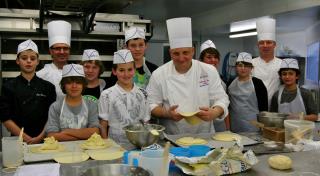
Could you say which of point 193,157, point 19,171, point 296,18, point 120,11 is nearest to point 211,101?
point 193,157

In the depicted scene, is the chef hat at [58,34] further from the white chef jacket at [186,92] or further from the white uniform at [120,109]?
the white chef jacket at [186,92]

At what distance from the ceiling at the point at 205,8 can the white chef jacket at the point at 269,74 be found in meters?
1.67

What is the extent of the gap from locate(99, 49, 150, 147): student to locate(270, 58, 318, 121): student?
3.94ft

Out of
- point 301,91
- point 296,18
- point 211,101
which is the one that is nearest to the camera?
point 211,101

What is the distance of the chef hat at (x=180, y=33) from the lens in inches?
83.4

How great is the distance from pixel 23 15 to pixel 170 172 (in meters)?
2.77

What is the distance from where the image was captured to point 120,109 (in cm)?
208

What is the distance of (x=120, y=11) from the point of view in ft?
15.0

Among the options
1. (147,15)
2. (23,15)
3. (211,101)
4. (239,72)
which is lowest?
(211,101)

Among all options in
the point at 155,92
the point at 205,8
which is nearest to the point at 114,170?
the point at 155,92

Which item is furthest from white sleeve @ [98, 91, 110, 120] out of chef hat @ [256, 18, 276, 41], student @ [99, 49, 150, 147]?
chef hat @ [256, 18, 276, 41]

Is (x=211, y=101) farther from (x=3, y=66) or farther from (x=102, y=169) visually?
(x=3, y=66)

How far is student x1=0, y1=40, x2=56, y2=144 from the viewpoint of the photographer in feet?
7.32

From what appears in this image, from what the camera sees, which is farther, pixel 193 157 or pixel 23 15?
pixel 23 15
